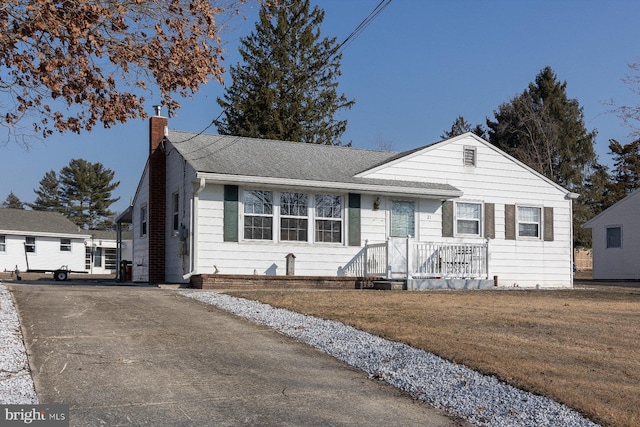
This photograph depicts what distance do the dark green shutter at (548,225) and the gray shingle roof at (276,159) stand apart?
374cm

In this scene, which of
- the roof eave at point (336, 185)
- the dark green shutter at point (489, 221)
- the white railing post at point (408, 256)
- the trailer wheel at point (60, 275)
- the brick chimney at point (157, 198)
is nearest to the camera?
the roof eave at point (336, 185)

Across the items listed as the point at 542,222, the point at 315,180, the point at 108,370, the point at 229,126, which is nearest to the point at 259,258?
the point at 315,180

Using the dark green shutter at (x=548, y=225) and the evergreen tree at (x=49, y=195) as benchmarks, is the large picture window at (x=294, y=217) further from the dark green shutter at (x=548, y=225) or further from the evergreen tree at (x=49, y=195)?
the evergreen tree at (x=49, y=195)

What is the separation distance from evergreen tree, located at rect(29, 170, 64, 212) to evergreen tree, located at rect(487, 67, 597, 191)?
146ft

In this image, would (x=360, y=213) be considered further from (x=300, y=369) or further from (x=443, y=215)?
(x=300, y=369)

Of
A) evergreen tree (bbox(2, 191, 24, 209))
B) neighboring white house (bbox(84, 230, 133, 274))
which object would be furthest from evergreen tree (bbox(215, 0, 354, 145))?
evergreen tree (bbox(2, 191, 24, 209))

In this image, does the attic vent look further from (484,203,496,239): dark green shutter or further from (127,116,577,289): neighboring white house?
(484,203,496,239): dark green shutter

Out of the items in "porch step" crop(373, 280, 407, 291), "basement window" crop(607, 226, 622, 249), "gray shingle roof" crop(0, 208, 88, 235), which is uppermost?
"gray shingle roof" crop(0, 208, 88, 235)

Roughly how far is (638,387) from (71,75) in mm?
7055

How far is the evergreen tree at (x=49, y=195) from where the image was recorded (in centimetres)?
6841

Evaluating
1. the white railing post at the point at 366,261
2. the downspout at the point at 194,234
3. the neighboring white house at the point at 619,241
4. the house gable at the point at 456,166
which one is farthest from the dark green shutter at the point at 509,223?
the neighboring white house at the point at 619,241

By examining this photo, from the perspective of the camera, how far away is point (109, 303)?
11.1 metres

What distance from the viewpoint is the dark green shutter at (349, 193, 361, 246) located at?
17703mm

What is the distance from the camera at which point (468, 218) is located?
19500 mm
